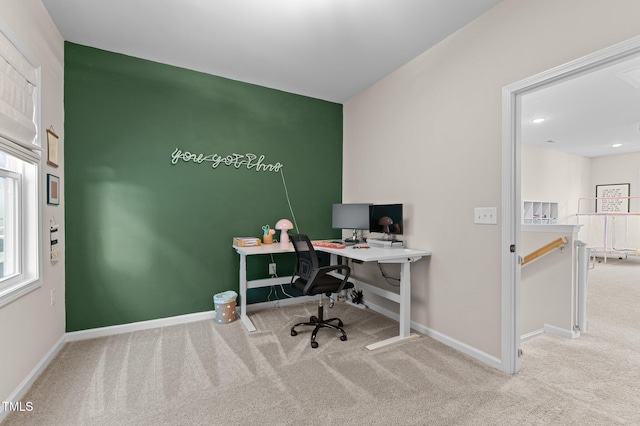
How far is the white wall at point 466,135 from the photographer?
1839 millimetres

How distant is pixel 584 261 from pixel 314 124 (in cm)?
331

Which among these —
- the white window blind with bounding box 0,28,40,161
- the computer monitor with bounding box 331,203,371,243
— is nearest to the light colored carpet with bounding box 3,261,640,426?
the computer monitor with bounding box 331,203,371,243

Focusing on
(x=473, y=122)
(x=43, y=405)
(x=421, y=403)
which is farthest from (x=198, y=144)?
(x=421, y=403)

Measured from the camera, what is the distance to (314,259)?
8.54 ft

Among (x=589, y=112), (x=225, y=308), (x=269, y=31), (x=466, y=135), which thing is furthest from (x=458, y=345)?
(x=589, y=112)

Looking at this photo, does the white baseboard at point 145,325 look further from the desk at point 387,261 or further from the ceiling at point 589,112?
the ceiling at point 589,112

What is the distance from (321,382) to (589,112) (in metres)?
5.18

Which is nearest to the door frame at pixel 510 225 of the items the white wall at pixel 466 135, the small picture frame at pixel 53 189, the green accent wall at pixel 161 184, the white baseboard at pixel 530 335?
the white wall at pixel 466 135

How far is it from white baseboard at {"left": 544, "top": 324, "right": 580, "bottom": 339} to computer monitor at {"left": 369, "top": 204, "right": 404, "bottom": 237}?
172cm

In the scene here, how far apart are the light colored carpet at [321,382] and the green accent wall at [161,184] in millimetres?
497

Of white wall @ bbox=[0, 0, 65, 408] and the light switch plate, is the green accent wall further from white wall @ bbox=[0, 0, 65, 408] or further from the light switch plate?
the light switch plate

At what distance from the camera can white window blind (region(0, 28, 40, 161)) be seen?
163cm

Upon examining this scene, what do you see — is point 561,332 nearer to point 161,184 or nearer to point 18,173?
point 161,184

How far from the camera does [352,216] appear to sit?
11.4ft
